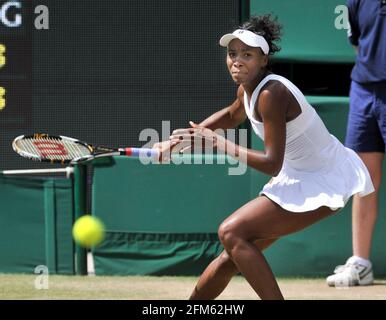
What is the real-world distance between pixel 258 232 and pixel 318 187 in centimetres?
37

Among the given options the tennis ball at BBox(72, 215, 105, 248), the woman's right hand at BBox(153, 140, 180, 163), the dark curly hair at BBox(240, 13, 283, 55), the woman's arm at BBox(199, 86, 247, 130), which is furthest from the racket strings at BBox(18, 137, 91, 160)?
the dark curly hair at BBox(240, 13, 283, 55)

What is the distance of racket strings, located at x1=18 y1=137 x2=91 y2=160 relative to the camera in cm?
549

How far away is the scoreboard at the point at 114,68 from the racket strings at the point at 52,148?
100cm

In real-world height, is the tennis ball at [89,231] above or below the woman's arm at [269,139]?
below

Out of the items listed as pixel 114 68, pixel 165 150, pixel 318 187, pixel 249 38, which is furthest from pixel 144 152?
pixel 114 68

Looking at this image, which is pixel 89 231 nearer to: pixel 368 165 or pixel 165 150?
pixel 165 150

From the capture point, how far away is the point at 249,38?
190 inches

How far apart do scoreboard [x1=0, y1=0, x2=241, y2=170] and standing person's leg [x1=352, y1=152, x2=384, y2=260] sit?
1.02 m

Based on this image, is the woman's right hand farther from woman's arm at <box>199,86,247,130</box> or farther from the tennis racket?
the tennis racket

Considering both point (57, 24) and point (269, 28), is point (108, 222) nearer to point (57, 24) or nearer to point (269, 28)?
point (57, 24)

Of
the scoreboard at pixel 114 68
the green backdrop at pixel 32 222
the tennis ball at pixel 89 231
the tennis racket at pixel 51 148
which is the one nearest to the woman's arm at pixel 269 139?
the tennis racket at pixel 51 148

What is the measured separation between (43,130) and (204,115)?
3.44 feet

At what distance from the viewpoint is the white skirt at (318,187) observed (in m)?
4.76

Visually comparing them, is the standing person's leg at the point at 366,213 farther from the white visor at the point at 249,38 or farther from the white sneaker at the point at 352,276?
the white visor at the point at 249,38
